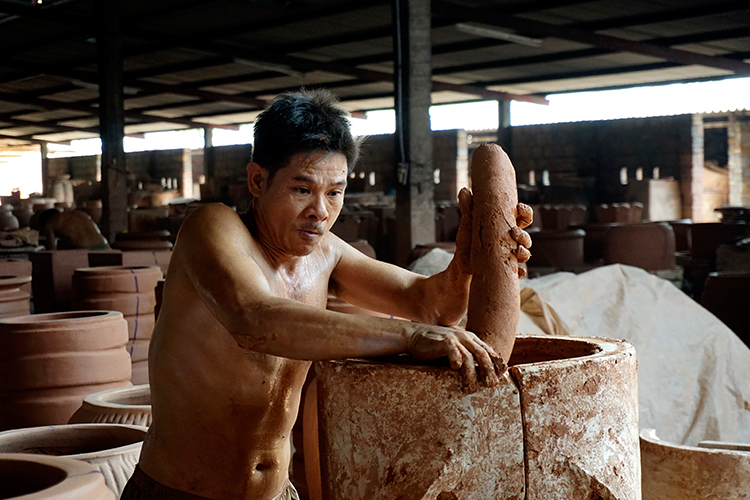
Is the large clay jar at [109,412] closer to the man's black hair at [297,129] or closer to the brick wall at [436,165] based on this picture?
the man's black hair at [297,129]

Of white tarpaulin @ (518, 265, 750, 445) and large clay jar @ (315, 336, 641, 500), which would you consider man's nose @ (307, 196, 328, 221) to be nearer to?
large clay jar @ (315, 336, 641, 500)

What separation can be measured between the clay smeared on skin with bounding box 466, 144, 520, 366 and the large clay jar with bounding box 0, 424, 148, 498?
1.17 meters

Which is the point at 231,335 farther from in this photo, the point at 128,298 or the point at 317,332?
the point at 128,298

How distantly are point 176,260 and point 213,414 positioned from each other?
1.32ft

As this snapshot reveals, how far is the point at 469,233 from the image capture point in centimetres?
208

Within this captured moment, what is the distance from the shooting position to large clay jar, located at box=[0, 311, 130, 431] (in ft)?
10.9

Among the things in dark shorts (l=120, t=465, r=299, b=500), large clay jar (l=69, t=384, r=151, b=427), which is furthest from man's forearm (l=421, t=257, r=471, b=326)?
large clay jar (l=69, t=384, r=151, b=427)

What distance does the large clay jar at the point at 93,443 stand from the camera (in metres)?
Result: 2.31

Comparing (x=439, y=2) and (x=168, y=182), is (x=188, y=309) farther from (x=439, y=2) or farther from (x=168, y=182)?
(x=168, y=182)

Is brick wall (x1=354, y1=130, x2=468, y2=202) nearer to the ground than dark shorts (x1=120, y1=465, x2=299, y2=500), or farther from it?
farther from it

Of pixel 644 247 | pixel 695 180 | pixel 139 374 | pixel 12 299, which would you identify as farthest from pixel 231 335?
pixel 695 180

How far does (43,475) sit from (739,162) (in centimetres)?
1793

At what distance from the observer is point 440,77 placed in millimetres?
16391

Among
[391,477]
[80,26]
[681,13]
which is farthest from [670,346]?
[80,26]
